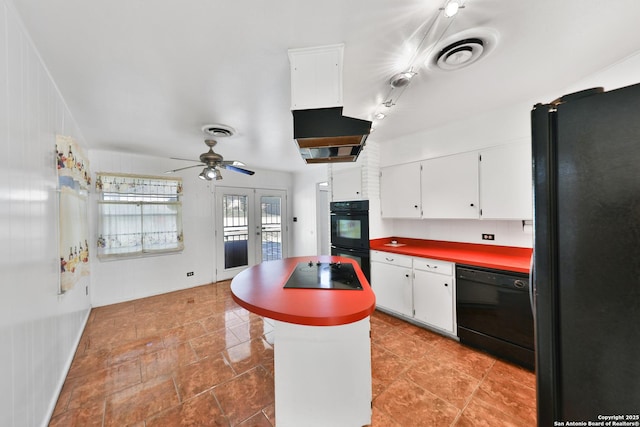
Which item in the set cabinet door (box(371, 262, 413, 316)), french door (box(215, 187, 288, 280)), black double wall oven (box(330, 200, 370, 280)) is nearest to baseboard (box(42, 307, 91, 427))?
french door (box(215, 187, 288, 280))

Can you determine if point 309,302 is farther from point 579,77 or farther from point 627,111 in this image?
point 579,77

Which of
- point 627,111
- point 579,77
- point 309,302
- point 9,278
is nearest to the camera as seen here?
point 627,111

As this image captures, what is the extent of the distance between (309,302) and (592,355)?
1052 millimetres

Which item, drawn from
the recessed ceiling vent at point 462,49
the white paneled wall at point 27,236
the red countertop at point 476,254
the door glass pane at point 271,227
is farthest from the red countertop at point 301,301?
the door glass pane at point 271,227

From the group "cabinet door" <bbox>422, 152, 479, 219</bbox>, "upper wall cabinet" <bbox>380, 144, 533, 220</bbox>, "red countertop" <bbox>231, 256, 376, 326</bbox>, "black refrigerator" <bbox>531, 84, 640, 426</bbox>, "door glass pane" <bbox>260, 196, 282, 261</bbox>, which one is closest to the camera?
"black refrigerator" <bbox>531, 84, 640, 426</bbox>

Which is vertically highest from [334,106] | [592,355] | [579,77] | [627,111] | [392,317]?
[579,77]

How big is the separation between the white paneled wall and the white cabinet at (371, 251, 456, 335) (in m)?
3.12

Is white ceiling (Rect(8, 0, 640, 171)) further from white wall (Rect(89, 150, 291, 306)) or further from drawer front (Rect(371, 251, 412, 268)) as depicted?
drawer front (Rect(371, 251, 412, 268))

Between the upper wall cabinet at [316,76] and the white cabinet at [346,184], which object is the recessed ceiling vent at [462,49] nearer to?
the upper wall cabinet at [316,76]

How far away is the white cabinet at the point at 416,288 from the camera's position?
2479 mm

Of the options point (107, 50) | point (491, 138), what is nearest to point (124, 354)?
point (107, 50)

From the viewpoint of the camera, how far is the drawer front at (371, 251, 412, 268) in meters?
2.82

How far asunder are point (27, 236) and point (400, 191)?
3.50 metres

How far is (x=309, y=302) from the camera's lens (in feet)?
4.11
